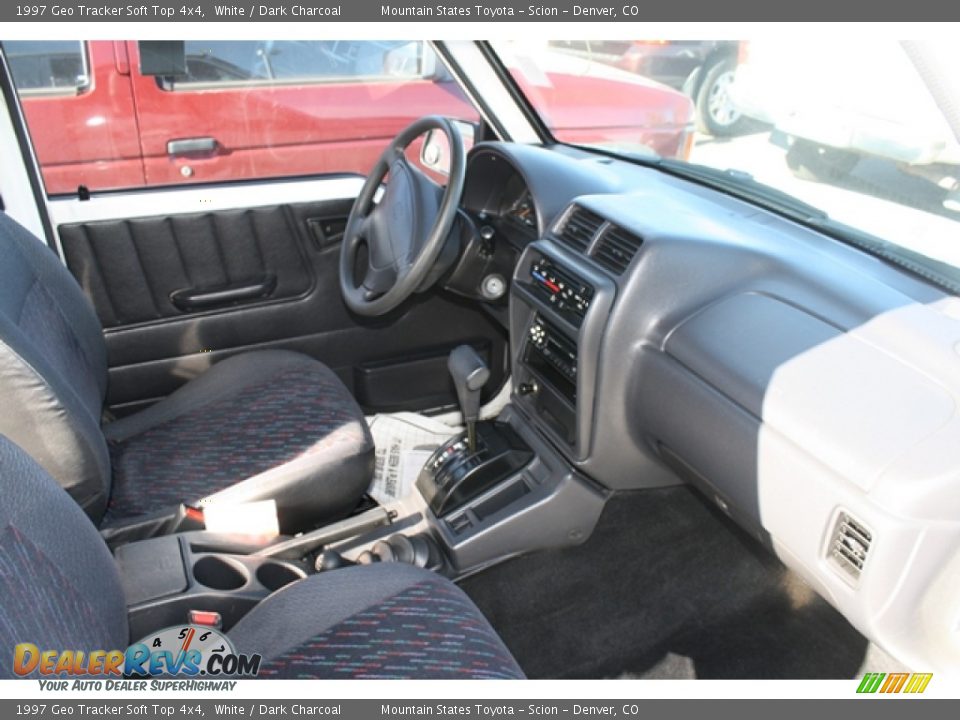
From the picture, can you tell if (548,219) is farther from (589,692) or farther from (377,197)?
(589,692)

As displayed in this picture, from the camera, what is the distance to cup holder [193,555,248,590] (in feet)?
4.80

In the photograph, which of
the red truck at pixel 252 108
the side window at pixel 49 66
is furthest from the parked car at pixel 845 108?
the side window at pixel 49 66

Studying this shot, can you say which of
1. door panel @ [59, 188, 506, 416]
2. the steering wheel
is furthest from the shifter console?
door panel @ [59, 188, 506, 416]

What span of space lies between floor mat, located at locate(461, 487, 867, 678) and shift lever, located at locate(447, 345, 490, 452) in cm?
38

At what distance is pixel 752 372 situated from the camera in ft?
4.52

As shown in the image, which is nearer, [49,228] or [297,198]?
[49,228]

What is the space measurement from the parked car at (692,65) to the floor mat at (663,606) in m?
0.95

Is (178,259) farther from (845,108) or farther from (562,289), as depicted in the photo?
(845,108)

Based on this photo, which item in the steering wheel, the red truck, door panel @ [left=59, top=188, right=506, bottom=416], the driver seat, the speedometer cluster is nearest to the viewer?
the driver seat

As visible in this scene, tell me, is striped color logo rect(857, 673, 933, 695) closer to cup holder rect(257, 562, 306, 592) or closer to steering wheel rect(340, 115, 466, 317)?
cup holder rect(257, 562, 306, 592)

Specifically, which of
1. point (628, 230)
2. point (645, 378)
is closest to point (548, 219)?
point (628, 230)

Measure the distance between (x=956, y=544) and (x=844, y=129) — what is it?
0.85m

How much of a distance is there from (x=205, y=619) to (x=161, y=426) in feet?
1.95

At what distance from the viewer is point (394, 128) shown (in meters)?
3.02
